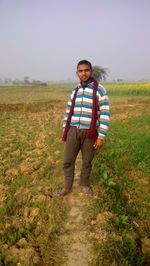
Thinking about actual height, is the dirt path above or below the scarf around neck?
below

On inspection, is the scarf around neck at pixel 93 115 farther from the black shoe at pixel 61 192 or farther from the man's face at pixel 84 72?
the black shoe at pixel 61 192

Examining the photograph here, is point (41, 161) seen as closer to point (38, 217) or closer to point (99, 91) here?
point (38, 217)

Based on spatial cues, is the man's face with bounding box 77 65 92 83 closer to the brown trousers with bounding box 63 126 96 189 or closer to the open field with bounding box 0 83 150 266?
the brown trousers with bounding box 63 126 96 189

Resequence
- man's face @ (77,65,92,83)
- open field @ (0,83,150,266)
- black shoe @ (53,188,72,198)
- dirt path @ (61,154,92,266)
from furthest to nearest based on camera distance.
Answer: black shoe @ (53,188,72,198) < man's face @ (77,65,92,83) < open field @ (0,83,150,266) < dirt path @ (61,154,92,266)

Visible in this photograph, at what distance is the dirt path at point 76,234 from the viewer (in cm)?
291

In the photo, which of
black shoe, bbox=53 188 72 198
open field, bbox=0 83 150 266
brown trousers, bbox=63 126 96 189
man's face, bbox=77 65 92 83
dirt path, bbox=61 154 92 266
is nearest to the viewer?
dirt path, bbox=61 154 92 266

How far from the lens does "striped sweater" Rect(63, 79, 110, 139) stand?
3566 millimetres

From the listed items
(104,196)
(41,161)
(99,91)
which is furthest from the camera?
(41,161)

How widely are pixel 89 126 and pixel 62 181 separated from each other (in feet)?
4.69

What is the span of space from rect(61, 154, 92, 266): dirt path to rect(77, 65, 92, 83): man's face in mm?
1782

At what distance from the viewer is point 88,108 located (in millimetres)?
3607

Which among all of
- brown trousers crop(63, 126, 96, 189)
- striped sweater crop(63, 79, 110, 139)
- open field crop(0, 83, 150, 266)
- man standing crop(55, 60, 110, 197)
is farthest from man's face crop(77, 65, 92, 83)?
open field crop(0, 83, 150, 266)

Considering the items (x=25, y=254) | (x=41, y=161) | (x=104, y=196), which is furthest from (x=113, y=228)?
(x=41, y=161)

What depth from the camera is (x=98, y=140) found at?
3.66 metres
